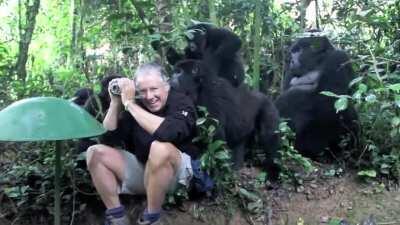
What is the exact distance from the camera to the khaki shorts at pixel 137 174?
4.52 meters

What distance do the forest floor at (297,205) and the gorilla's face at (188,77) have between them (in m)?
0.93

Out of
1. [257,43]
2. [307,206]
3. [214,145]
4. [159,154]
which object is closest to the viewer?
[159,154]

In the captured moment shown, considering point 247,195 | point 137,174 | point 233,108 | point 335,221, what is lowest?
point 335,221

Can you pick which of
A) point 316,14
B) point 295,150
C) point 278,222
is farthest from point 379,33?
point 278,222

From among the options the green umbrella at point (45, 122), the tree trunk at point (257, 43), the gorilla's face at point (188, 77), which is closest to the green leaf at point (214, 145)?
the gorilla's face at point (188, 77)

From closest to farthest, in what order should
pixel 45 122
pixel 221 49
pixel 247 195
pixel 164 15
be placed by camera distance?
pixel 45 122 → pixel 247 195 → pixel 164 15 → pixel 221 49

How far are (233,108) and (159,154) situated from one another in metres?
1.35

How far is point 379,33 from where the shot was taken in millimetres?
6852

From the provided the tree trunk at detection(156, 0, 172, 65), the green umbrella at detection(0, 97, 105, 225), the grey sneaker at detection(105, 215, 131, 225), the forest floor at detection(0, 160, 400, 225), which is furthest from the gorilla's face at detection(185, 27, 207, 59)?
the green umbrella at detection(0, 97, 105, 225)

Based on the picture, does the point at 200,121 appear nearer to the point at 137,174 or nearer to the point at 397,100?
the point at 137,174

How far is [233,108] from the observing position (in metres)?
5.35

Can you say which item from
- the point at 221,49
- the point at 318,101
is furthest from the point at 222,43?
the point at 318,101

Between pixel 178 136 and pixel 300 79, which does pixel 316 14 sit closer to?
pixel 300 79

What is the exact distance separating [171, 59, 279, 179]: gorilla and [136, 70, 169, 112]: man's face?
2.14 ft
